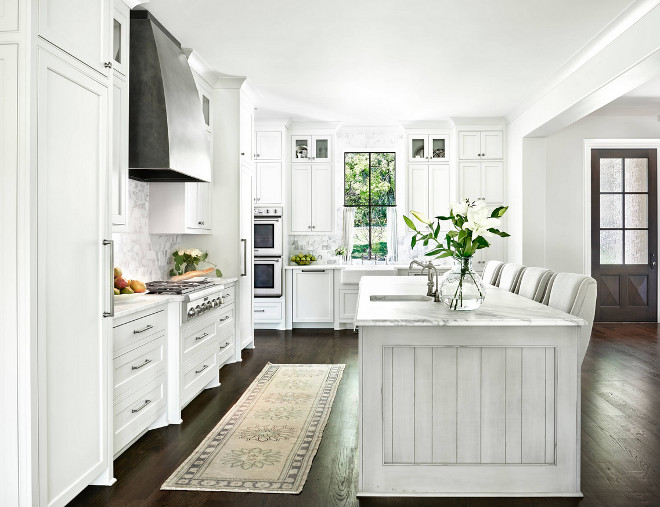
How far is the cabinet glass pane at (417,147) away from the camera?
24.4 feet

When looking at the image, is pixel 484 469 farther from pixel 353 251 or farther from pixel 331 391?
pixel 353 251

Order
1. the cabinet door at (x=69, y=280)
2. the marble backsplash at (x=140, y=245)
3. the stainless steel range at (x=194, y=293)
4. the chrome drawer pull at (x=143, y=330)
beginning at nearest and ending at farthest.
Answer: the cabinet door at (x=69, y=280) → the chrome drawer pull at (x=143, y=330) → the stainless steel range at (x=194, y=293) → the marble backsplash at (x=140, y=245)

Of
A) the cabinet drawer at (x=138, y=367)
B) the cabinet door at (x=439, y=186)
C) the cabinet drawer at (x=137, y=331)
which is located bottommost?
the cabinet drawer at (x=138, y=367)

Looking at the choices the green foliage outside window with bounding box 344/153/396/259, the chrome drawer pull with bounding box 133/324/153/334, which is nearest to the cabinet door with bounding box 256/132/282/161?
the green foliage outside window with bounding box 344/153/396/259

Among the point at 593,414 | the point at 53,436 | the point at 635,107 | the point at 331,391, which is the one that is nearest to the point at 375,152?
the point at 635,107

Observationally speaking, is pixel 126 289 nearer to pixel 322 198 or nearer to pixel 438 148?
pixel 322 198

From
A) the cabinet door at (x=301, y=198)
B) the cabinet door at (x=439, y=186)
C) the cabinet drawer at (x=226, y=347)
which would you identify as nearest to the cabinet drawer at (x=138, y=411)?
the cabinet drawer at (x=226, y=347)

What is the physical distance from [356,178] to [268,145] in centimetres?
137

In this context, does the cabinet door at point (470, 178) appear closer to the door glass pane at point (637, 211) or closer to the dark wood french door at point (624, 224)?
the dark wood french door at point (624, 224)

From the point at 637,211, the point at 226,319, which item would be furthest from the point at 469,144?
the point at 226,319

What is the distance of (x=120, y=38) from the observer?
353 cm

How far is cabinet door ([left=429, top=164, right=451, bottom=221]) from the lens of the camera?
7.39 m

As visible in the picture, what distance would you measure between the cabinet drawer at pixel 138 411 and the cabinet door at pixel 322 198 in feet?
13.9

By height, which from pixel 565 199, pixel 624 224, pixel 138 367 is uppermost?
pixel 565 199
